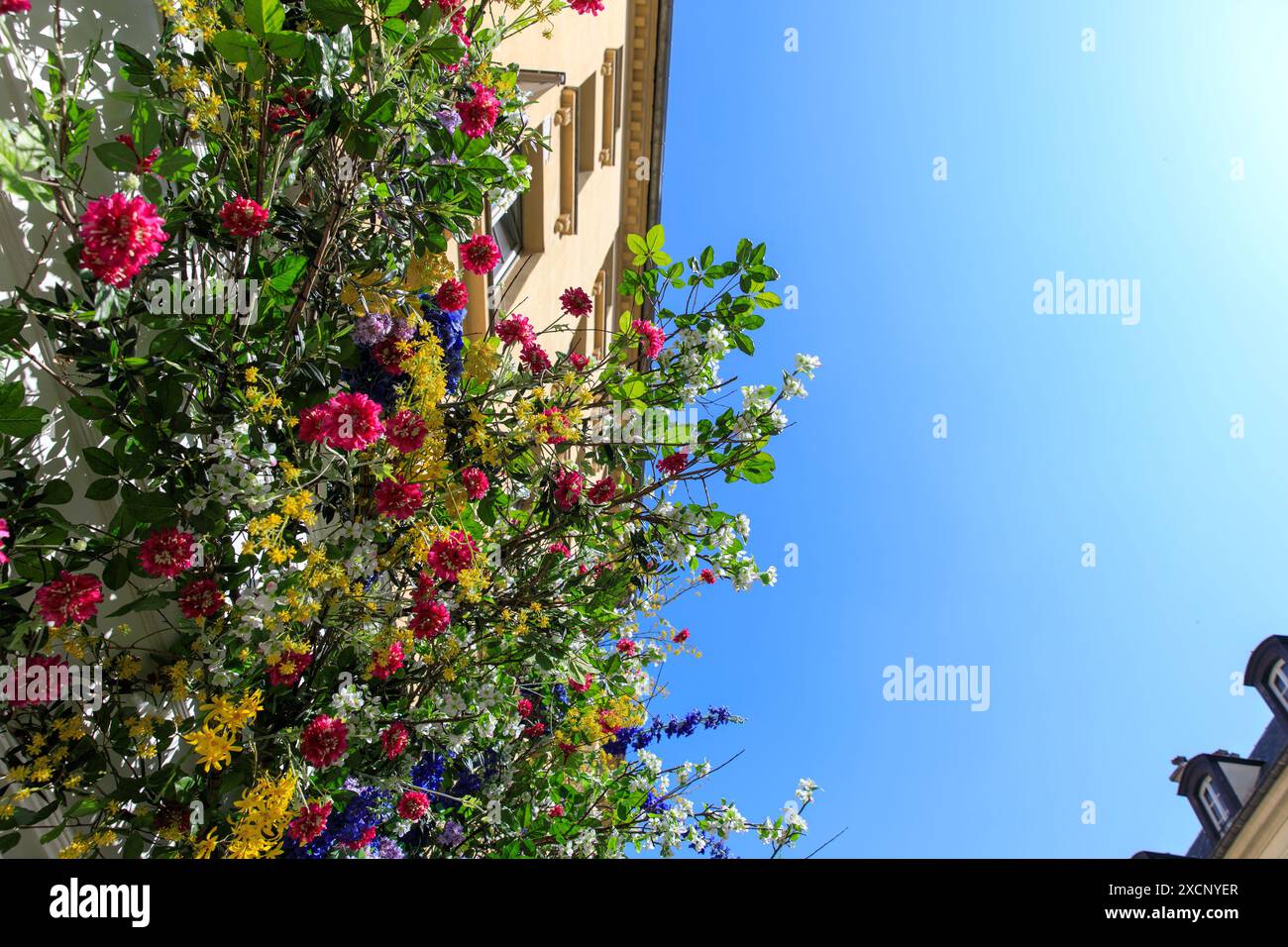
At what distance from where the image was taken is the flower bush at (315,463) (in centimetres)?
230

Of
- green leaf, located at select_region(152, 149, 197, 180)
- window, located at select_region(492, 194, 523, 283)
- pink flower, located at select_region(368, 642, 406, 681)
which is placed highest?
window, located at select_region(492, 194, 523, 283)

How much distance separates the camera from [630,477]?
4223mm

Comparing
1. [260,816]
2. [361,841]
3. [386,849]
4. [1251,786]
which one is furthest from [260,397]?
[1251,786]

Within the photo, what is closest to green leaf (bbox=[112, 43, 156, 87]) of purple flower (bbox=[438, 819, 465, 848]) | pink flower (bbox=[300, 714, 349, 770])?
pink flower (bbox=[300, 714, 349, 770])

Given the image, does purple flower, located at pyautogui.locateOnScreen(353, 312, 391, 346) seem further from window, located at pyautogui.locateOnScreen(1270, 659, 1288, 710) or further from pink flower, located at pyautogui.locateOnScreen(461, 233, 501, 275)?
window, located at pyautogui.locateOnScreen(1270, 659, 1288, 710)

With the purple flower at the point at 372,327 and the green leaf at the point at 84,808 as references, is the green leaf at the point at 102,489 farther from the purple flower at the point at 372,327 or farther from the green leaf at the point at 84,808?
the purple flower at the point at 372,327

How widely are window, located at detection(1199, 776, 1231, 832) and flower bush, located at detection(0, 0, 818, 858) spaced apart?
654 inches

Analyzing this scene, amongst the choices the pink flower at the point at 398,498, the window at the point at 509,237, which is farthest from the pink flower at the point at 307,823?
the window at the point at 509,237

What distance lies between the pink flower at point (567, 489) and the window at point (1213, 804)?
1776 cm

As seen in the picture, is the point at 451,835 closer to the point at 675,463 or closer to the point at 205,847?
the point at 205,847

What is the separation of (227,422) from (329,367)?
52 centimetres

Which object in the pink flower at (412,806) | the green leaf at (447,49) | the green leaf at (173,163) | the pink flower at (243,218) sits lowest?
the pink flower at (412,806)

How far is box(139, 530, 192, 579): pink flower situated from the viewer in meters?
2.29
